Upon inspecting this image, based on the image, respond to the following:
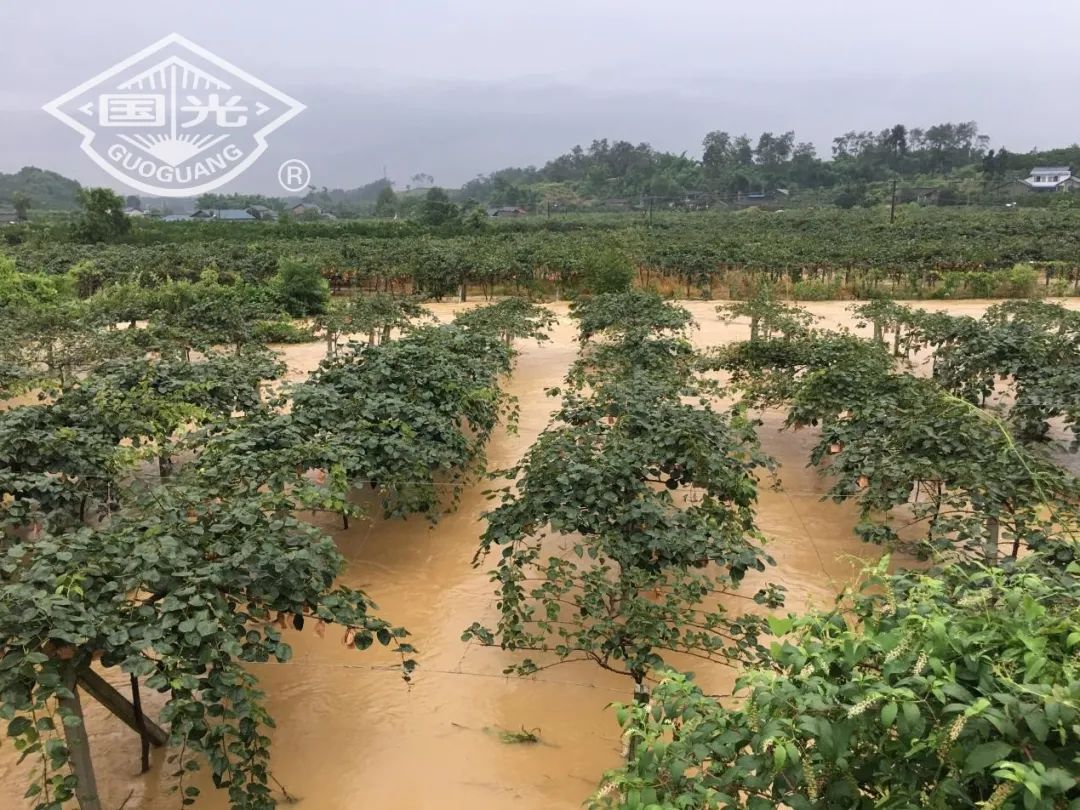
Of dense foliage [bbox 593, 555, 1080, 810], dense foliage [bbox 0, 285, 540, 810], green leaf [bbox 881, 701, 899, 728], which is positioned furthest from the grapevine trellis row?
green leaf [bbox 881, 701, 899, 728]

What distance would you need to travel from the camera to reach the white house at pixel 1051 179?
57094 mm

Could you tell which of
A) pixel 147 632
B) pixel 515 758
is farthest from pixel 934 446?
pixel 147 632

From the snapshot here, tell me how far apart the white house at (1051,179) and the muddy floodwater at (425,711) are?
65.7m

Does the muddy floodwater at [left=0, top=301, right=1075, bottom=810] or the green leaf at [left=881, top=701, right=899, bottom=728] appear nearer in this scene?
the green leaf at [left=881, top=701, right=899, bottom=728]

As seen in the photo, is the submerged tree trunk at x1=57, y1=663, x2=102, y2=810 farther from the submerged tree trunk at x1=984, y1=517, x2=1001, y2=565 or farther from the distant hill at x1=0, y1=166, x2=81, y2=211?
the distant hill at x1=0, y1=166, x2=81, y2=211

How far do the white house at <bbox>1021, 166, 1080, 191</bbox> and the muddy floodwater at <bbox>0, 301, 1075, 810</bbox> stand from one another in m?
65.7

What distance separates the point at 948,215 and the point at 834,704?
46391mm

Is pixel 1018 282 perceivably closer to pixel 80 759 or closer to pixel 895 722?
pixel 895 722

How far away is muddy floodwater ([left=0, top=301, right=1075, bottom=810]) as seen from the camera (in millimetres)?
3736

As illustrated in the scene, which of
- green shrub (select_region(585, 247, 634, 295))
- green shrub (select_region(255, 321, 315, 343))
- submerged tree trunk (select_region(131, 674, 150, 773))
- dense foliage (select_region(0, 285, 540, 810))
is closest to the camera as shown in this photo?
dense foliage (select_region(0, 285, 540, 810))

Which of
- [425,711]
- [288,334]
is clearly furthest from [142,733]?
[288,334]

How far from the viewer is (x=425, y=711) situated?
14.3 feet

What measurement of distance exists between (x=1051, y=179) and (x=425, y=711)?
238ft

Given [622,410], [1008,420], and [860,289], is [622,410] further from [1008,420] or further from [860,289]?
[860,289]
